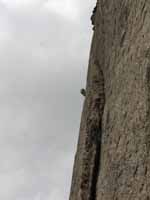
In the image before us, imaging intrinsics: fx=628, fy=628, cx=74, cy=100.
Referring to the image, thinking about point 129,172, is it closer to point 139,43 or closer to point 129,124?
point 129,124

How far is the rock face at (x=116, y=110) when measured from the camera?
1143cm

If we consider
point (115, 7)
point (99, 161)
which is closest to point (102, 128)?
point (99, 161)

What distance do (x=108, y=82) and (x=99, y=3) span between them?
277 cm

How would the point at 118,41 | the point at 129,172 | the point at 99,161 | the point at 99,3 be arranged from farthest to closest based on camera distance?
1. the point at 99,3
2. the point at 99,161
3. the point at 118,41
4. the point at 129,172

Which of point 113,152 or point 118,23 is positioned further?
point 118,23

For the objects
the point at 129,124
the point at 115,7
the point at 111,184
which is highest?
the point at 115,7

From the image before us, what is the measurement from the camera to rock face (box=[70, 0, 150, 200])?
450 inches

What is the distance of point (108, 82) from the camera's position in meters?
14.1

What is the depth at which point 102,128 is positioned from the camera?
1412 centimetres

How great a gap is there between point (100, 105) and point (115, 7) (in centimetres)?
236

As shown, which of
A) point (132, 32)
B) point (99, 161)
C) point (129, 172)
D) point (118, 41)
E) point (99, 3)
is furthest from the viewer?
point (99, 3)

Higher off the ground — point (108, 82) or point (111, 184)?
point (108, 82)

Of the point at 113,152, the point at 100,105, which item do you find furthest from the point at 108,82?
the point at 113,152

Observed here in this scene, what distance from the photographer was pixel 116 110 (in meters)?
12.9
